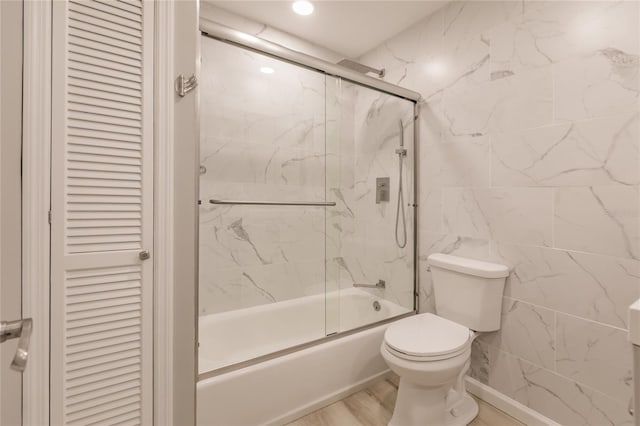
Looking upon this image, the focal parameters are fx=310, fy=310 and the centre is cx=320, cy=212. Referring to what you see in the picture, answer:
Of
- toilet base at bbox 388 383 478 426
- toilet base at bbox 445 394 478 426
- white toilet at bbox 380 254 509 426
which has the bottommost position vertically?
toilet base at bbox 445 394 478 426

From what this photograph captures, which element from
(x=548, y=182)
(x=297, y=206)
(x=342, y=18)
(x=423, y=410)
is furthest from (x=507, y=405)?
(x=342, y=18)

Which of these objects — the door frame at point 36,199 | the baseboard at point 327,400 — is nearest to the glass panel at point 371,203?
the baseboard at point 327,400

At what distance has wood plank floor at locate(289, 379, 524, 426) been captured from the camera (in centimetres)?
158

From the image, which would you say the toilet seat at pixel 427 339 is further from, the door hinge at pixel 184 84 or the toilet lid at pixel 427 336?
the door hinge at pixel 184 84

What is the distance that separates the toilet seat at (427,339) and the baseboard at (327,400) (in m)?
0.47

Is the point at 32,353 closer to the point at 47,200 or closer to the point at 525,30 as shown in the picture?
the point at 47,200

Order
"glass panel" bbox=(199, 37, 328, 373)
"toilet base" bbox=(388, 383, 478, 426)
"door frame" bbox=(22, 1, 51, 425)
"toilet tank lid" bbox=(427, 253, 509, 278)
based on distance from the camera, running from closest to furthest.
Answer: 1. "door frame" bbox=(22, 1, 51, 425)
2. "toilet base" bbox=(388, 383, 478, 426)
3. "toilet tank lid" bbox=(427, 253, 509, 278)
4. "glass panel" bbox=(199, 37, 328, 373)

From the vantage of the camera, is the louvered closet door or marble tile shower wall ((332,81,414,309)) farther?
marble tile shower wall ((332,81,414,309))

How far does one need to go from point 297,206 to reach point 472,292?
129 cm

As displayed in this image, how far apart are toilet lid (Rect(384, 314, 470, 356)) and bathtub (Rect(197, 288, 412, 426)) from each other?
325 millimetres

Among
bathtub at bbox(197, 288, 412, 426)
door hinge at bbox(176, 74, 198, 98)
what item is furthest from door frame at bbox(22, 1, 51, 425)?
bathtub at bbox(197, 288, 412, 426)

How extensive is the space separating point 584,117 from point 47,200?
2.06m

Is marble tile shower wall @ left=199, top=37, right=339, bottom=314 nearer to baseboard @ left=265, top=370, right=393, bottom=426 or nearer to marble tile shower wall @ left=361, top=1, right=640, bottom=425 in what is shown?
baseboard @ left=265, top=370, right=393, bottom=426

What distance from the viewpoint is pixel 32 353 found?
2.65 ft
